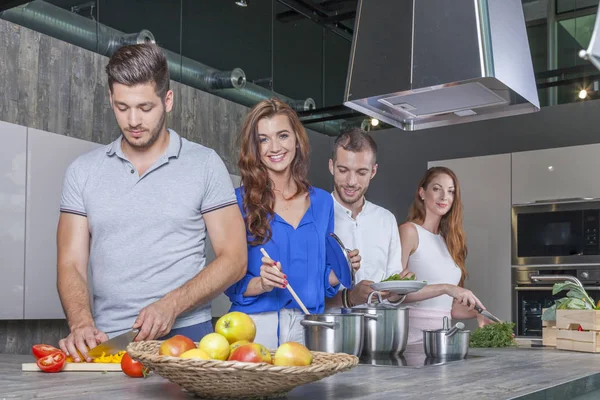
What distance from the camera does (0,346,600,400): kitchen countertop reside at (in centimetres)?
128

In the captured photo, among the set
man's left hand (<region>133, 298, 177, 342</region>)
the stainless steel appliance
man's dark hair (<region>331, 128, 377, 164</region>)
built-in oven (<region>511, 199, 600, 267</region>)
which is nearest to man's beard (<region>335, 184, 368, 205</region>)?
man's dark hair (<region>331, 128, 377, 164</region>)

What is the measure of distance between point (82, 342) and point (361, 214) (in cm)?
149

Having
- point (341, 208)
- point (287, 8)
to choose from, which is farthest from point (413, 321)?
point (287, 8)

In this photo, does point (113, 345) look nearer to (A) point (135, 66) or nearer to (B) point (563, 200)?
(A) point (135, 66)

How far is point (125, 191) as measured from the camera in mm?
1917

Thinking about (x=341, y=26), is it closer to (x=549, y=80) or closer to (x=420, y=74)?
(x=549, y=80)

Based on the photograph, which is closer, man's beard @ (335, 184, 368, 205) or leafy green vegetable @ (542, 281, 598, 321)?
leafy green vegetable @ (542, 281, 598, 321)

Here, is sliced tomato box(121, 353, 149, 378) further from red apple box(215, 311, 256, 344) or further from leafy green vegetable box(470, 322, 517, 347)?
leafy green vegetable box(470, 322, 517, 347)

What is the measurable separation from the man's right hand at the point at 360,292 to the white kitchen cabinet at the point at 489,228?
2.65 meters

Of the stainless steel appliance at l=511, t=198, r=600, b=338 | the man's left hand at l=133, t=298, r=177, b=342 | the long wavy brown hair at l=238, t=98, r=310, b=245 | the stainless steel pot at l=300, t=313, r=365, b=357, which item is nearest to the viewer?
the man's left hand at l=133, t=298, r=177, b=342

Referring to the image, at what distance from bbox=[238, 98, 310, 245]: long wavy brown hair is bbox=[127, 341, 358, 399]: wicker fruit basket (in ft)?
3.09

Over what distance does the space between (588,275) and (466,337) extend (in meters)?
2.66

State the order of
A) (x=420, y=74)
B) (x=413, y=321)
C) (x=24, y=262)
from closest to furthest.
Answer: (x=420, y=74) → (x=413, y=321) → (x=24, y=262)

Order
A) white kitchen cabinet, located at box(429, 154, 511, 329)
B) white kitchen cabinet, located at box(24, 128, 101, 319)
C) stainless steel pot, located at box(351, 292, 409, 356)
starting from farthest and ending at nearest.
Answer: white kitchen cabinet, located at box(429, 154, 511, 329) → white kitchen cabinet, located at box(24, 128, 101, 319) → stainless steel pot, located at box(351, 292, 409, 356)
